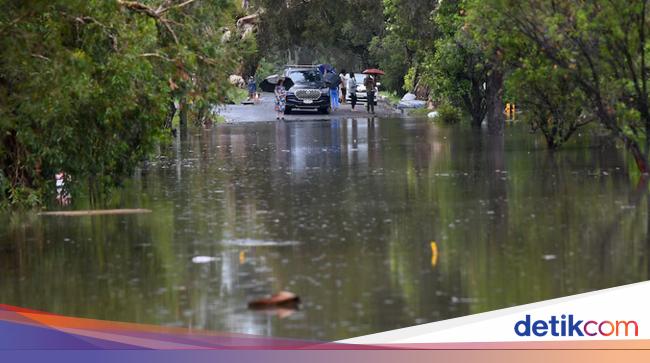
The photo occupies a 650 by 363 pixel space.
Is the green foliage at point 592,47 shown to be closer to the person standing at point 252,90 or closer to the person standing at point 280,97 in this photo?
the person standing at point 280,97

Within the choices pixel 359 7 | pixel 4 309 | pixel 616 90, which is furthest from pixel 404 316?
pixel 359 7

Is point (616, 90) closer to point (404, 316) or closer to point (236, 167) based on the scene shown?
point (236, 167)

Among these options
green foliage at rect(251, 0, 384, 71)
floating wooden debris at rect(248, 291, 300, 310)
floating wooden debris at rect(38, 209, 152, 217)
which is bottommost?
floating wooden debris at rect(248, 291, 300, 310)

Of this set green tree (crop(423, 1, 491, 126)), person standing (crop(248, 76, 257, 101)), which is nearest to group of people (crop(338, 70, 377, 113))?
person standing (crop(248, 76, 257, 101))

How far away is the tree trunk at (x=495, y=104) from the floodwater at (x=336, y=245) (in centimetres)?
1224

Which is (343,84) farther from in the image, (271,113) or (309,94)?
(309,94)

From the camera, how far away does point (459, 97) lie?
1743 inches

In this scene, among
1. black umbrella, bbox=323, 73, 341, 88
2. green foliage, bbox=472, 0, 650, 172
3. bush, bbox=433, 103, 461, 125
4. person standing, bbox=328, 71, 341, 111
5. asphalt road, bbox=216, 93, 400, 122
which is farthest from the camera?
person standing, bbox=328, 71, 341, 111

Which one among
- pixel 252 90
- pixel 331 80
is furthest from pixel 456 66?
pixel 252 90

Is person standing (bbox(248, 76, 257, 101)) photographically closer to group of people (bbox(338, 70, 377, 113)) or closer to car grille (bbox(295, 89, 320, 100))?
group of people (bbox(338, 70, 377, 113))

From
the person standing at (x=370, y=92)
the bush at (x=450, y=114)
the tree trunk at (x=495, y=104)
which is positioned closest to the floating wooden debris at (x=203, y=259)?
the tree trunk at (x=495, y=104)

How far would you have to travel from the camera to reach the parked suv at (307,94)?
59094 mm

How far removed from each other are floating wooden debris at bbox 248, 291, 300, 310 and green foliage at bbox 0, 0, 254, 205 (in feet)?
22.9

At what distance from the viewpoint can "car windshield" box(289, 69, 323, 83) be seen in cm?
5944
